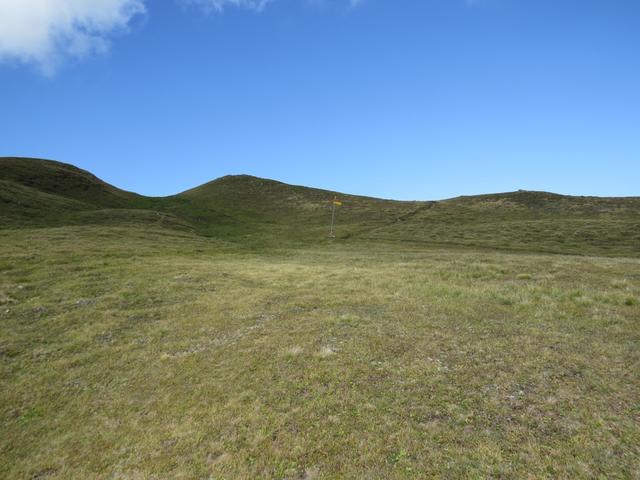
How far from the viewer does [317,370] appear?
41.9ft

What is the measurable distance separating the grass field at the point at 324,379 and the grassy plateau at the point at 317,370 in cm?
7

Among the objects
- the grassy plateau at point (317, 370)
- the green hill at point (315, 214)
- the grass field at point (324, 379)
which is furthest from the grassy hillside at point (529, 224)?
the grass field at point (324, 379)

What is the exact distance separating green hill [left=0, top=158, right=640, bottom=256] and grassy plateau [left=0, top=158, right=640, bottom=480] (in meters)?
27.6

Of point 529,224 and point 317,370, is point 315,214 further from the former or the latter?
point 317,370

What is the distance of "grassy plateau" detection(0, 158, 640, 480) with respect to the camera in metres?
8.76

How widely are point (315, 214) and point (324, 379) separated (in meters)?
81.1

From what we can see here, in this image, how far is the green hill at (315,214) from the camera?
57.9 m

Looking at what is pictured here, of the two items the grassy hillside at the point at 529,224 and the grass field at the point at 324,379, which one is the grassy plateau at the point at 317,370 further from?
the grassy hillside at the point at 529,224

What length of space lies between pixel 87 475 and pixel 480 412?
10.0 metres

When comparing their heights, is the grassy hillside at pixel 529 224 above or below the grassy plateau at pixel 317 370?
above

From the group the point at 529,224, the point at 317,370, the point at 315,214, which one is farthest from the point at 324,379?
the point at 315,214

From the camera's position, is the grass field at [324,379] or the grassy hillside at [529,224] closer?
the grass field at [324,379]

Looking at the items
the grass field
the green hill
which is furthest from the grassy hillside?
the grass field

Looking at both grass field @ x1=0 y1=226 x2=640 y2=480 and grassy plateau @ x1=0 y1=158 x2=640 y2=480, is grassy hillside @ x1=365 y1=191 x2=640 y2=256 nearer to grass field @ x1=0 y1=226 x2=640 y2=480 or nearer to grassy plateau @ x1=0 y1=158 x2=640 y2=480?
grassy plateau @ x1=0 y1=158 x2=640 y2=480
